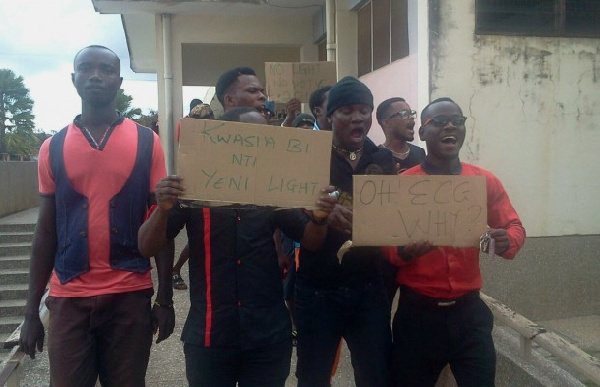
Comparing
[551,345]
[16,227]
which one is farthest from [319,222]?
[16,227]

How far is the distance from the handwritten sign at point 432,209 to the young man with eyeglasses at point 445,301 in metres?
0.12

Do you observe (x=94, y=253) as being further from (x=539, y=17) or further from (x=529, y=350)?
(x=539, y=17)

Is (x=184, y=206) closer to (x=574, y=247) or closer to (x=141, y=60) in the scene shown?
(x=574, y=247)

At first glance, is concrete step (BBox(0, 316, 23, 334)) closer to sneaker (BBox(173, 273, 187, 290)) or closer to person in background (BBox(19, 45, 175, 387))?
sneaker (BBox(173, 273, 187, 290))

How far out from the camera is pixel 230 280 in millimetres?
2391

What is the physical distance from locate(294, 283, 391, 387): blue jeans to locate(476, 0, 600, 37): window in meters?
3.90

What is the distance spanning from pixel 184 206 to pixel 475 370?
1440 millimetres

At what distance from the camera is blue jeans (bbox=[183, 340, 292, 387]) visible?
237cm

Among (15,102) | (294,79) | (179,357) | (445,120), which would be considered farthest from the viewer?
(15,102)

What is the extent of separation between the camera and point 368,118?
2777 millimetres

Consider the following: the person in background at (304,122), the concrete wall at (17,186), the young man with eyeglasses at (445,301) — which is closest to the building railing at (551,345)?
the young man with eyeglasses at (445,301)

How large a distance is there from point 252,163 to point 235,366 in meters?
0.83

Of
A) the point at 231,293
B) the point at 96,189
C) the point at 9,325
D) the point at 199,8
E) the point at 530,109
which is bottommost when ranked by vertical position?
the point at 9,325

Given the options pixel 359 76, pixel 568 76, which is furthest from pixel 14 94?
pixel 568 76
